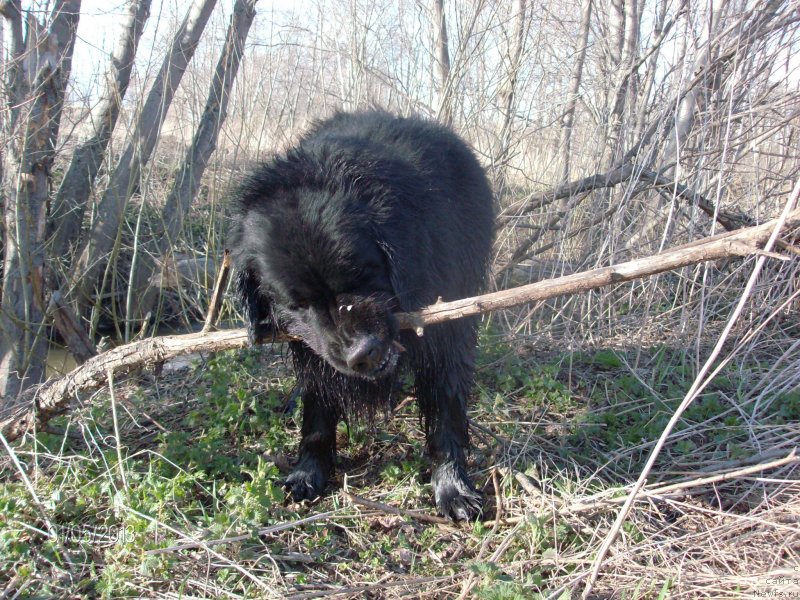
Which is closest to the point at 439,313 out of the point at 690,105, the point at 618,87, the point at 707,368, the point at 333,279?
the point at 333,279

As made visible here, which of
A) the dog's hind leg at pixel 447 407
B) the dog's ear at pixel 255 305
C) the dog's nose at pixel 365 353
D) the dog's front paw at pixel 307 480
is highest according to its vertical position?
the dog's ear at pixel 255 305

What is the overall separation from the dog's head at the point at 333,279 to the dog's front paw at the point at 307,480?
82cm

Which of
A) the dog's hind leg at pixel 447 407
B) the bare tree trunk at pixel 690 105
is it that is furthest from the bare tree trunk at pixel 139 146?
A: the bare tree trunk at pixel 690 105

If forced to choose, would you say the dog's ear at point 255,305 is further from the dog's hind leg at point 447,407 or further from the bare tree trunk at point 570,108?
the bare tree trunk at point 570,108

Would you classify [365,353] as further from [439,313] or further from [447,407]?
[447,407]

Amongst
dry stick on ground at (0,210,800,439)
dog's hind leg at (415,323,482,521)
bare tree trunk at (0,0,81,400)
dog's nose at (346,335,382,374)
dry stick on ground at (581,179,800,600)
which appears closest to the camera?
dry stick on ground at (581,179,800,600)

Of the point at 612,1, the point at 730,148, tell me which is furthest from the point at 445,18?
the point at 730,148

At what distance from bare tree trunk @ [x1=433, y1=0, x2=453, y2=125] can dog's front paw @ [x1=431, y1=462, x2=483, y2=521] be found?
297cm

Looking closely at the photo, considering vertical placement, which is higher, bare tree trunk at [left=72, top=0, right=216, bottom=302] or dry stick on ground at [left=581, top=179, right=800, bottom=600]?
bare tree trunk at [left=72, top=0, right=216, bottom=302]

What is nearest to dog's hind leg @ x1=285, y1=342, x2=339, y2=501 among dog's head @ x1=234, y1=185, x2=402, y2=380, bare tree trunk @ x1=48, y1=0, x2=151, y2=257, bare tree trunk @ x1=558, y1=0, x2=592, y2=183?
dog's head @ x1=234, y1=185, x2=402, y2=380

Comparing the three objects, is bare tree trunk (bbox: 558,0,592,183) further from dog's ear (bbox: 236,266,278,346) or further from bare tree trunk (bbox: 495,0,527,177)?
dog's ear (bbox: 236,266,278,346)

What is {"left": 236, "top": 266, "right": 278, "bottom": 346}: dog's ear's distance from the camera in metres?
2.80

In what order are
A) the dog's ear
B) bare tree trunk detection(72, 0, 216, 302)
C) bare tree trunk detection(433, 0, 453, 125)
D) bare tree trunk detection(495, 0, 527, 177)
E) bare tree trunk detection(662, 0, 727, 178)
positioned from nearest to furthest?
the dog's ear, bare tree trunk detection(662, 0, 727, 178), bare tree trunk detection(72, 0, 216, 302), bare tree trunk detection(495, 0, 527, 177), bare tree trunk detection(433, 0, 453, 125)

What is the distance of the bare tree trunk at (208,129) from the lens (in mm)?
4559
